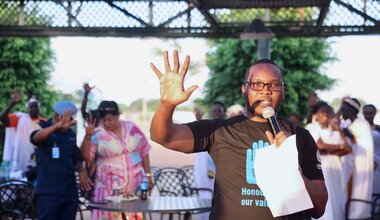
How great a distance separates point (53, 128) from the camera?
19.5 feet

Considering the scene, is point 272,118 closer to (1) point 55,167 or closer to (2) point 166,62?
(2) point 166,62

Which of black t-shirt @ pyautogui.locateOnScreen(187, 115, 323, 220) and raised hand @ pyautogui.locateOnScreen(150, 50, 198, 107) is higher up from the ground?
raised hand @ pyautogui.locateOnScreen(150, 50, 198, 107)

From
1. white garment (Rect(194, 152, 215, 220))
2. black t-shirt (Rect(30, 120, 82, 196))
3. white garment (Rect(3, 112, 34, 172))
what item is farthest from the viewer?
white garment (Rect(3, 112, 34, 172))

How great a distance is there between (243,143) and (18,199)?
4632mm

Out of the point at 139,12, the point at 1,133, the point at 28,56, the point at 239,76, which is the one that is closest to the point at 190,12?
the point at 139,12

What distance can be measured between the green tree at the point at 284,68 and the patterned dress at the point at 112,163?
30.4ft

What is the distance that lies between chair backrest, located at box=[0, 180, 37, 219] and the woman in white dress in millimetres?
3185

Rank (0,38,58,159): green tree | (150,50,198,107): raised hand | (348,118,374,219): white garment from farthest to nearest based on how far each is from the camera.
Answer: (0,38,58,159): green tree
(348,118,374,219): white garment
(150,50,198,107): raised hand

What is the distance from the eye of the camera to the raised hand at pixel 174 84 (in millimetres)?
2529

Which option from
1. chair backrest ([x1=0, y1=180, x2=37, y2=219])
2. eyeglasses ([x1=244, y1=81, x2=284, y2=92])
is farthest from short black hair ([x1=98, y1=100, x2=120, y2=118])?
eyeglasses ([x1=244, y1=81, x2=284, y2=92])

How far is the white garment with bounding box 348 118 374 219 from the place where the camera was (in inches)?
299

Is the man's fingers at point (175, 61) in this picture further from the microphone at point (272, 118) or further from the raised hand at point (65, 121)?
the raised hand at point (65, 121)

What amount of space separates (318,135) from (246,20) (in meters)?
2.79

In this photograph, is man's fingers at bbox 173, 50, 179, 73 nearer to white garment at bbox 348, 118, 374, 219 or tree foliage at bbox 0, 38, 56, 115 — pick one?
white garment at bbox 348, 118, 374, 219
